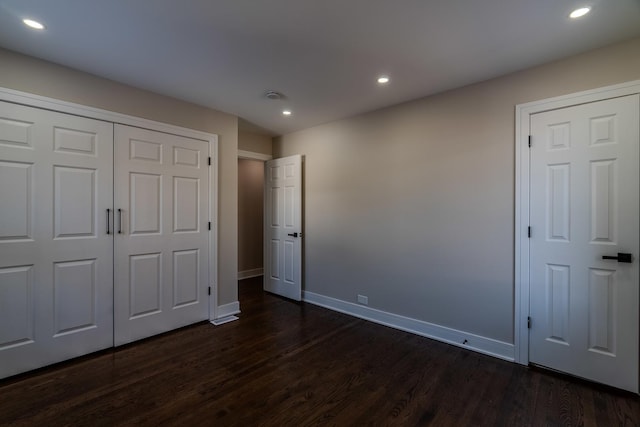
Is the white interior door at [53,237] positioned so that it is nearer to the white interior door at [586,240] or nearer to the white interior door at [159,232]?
the white interior door at [159,232]

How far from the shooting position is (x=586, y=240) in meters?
2.17

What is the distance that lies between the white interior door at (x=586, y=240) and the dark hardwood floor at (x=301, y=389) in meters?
0.26

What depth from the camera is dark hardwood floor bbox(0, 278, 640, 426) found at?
1790mm

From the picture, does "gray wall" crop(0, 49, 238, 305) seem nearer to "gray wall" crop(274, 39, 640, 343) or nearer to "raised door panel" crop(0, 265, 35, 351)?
"gray wall" crop(274, 39, 640, 343)

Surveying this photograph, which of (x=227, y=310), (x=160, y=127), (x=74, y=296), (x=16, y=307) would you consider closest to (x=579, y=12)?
(x=160, y=127)

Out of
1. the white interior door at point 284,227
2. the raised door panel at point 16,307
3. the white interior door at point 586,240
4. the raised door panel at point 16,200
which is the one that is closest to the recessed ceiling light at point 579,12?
the white interior door at point 586,240

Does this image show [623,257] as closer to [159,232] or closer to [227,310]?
[227,310]

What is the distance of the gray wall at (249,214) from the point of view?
5.59m

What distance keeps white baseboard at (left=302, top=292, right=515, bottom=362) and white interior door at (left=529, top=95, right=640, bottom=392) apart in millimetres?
246

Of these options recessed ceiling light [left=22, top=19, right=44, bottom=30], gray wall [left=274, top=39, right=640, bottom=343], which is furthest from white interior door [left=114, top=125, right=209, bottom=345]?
gray wall [left=274, top=39, right=640, bottom=343]

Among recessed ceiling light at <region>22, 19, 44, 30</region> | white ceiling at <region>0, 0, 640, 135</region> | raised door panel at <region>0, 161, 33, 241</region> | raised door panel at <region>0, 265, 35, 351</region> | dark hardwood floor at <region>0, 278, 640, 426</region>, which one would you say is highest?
recessed ceiling light at <region>22, 19, 44, 30</region>

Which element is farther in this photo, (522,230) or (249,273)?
(249,273)

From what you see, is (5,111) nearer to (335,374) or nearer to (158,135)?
(158,135)

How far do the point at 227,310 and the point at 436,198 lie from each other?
2786mm
